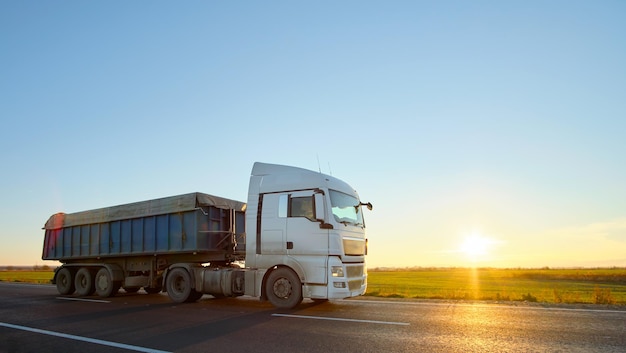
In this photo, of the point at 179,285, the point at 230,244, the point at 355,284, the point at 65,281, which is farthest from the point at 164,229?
the point at 355,284

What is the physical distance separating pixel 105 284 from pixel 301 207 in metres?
9.15

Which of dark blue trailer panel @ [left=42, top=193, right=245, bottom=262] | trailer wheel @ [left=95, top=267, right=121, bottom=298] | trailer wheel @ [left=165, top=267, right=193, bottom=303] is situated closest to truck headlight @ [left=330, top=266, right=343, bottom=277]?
dark blue trailer panel @ [left=42, top=193, right=245, bottom=262]

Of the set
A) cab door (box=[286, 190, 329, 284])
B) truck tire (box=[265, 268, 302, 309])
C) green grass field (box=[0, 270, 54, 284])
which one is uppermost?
cab door (box=[286, 190, 329, 284])

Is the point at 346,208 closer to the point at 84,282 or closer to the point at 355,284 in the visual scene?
the point at 355,284

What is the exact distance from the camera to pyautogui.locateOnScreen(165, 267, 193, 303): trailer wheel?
13.1m

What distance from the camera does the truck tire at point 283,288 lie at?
1064cm

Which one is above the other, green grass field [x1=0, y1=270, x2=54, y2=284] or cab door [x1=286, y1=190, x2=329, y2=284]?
cab door [x1=286, y1=190, x2=329, y2=284]

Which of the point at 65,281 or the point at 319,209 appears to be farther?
the point at 65,281

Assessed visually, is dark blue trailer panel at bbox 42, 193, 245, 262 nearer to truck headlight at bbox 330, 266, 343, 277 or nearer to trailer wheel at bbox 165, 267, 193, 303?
trailer wheel at bbox 165, 267, 193, 303

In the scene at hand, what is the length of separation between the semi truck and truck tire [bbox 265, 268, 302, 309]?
2cm

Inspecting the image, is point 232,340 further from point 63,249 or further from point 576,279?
point 576,279

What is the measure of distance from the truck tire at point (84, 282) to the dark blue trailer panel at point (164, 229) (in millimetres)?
563

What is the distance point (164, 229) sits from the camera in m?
13.9

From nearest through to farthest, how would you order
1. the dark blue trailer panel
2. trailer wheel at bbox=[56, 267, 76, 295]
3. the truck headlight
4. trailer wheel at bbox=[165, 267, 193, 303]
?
1. the truck headlight
2. trailer wheel at bbox=[165, 267, 193, 303]
3. the dark blue trailer panel
4. trailer wheel at bbox=[56, 267, 76, 295]
